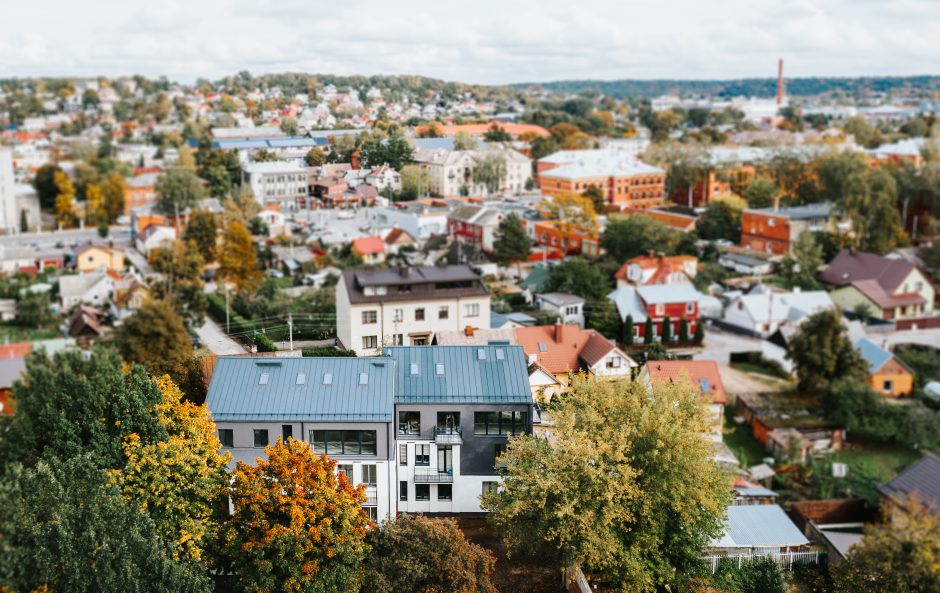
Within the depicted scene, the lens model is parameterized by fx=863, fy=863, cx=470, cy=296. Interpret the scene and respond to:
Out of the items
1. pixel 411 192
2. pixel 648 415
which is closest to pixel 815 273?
pixel 411 192

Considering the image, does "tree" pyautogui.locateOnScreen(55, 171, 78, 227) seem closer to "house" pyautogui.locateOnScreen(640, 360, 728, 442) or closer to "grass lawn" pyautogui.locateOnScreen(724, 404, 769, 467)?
"grass lawn" pyautogui.locateOnScreen(724, 404, 769, 467)

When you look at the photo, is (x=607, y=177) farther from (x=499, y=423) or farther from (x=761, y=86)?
(x=761, y=86)

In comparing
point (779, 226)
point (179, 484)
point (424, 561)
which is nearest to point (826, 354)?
point (424, 561)

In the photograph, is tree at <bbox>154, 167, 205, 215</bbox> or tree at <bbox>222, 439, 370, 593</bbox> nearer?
tree at <bbox>222, 439, 370, 593</bbox>

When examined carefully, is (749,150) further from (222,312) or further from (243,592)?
(243,592)

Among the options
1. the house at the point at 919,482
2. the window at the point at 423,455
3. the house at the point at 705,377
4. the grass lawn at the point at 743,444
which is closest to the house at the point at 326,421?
the window at the point at 423,455

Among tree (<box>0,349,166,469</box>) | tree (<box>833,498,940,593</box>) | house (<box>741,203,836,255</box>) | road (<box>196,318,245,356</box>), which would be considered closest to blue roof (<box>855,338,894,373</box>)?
house (<box>741,203,836,255</box>)
